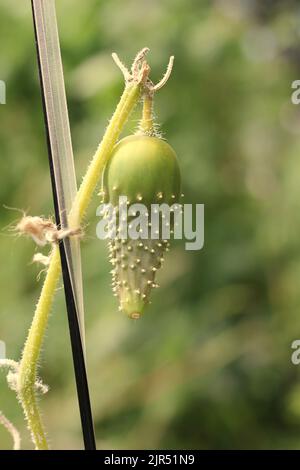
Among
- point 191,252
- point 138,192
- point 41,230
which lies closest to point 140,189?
point 138,192

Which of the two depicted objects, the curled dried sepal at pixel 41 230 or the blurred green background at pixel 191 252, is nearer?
the curled dried sepal at pixel 41 230

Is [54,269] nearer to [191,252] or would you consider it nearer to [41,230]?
[41,230]

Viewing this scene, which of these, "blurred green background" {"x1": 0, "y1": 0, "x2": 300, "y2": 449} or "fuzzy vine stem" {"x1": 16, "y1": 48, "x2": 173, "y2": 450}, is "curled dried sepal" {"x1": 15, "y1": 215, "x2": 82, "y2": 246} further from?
"blurred green background" {"x1": 0, "y1": 0, "x2": 300, "y2": 449}

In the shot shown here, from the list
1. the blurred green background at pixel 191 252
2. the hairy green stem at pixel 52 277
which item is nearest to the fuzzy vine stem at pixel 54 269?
the hairy green stem at pixel 52 277

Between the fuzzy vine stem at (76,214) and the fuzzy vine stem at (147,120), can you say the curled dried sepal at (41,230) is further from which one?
the fuzzy vine stem at (147,120)

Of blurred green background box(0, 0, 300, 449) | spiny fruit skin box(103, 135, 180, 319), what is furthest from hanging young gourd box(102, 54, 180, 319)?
blurred green background box(0, 0, 300, 449)

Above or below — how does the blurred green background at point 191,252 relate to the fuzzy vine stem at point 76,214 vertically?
above

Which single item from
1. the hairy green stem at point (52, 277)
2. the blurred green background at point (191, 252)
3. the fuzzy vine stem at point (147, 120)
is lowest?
the hairy green stem at point (52, 277)

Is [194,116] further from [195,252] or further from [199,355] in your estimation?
[199,355]
